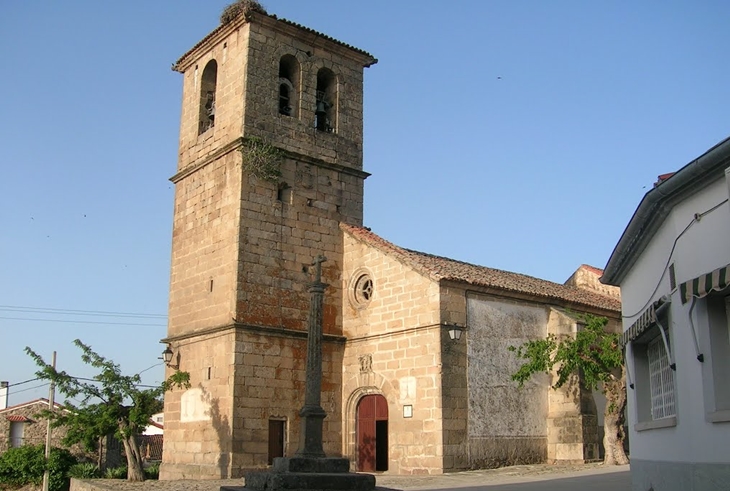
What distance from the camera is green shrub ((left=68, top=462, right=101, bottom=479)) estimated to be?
22203 millimetres

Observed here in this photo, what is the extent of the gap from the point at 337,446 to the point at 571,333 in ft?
20.8

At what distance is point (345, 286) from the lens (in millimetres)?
19938

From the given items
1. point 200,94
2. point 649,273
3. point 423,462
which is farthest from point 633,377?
point 200,94

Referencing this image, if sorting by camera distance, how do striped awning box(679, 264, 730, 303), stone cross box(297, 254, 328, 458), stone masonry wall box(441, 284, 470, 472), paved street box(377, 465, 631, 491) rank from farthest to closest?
stone masonry wall box(441, 284, 470, 472)
paved street box(377, 465, 631, 491)
stone cross box(297, 254, 328, 458)
striped awning box(679, 264, 730, 303)

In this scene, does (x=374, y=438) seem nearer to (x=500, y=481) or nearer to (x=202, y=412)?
(x=202, y=412)

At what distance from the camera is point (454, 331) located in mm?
17172

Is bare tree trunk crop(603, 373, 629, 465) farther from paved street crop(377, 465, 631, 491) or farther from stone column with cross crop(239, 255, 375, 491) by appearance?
stone column with cross crop(239, 255, 375, 491)

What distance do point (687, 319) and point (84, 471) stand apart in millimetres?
19850

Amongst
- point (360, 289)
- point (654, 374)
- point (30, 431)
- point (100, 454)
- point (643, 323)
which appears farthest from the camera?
point (30, 431)

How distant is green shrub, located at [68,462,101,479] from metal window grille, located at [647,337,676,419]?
17023mm

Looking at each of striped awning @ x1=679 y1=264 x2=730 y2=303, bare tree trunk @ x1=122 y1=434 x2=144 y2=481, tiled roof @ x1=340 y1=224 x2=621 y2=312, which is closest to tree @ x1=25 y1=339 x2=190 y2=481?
bare tree trunk @ x1=122 y1=434 x2=144 y2=481

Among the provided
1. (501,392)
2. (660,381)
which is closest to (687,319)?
(660,381)

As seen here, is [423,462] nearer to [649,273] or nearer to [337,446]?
[337,446]

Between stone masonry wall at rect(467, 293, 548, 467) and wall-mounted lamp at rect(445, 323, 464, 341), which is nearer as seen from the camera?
wall-mounted lamp at rect(445, 323, 464, 341)
